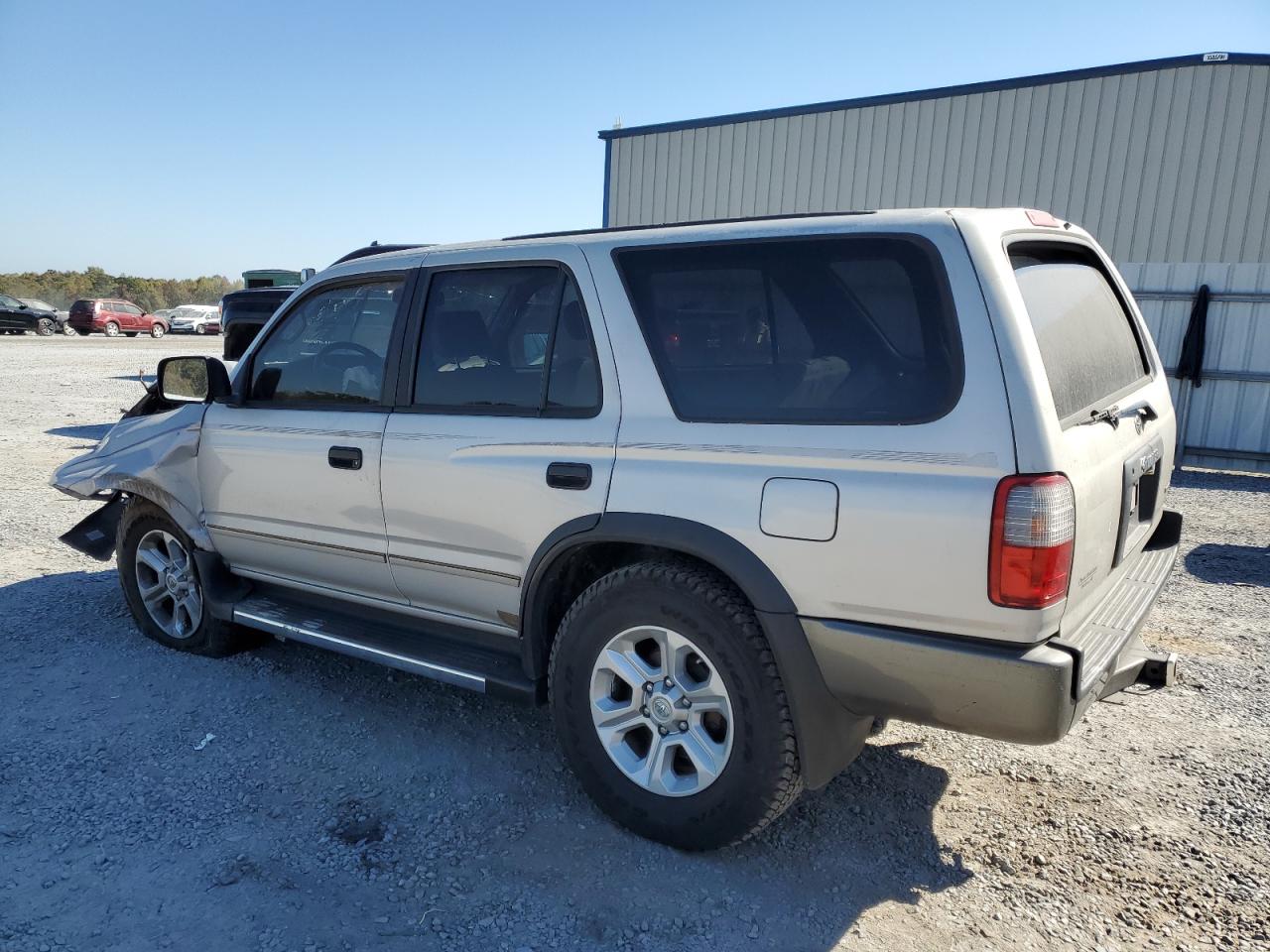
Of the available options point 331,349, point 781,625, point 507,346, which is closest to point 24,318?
point 331,349

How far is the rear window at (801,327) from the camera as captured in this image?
2.44 metres

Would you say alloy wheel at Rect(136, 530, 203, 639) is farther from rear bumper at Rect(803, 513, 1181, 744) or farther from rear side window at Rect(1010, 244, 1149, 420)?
rear side window at Rect(1010, 244, 1149, 420)

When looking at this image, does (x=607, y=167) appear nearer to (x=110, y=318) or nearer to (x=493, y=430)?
(x=493, y=430)

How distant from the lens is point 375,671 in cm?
431

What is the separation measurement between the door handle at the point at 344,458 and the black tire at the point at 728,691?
3.75ft

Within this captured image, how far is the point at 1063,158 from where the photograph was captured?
525 inches

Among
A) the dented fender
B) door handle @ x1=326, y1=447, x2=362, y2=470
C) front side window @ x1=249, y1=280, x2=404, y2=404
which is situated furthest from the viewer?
the dented fender

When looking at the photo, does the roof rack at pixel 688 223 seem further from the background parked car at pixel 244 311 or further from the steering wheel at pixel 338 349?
the background parked car at pixel 244 311

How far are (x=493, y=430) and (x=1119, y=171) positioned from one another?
13054mm

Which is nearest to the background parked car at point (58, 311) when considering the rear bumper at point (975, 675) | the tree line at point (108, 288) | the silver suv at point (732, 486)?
the tree line at point (108, 288)

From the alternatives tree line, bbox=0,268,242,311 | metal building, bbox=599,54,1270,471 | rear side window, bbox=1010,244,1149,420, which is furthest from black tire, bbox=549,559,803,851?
tree line, bbox=0,268,242,311

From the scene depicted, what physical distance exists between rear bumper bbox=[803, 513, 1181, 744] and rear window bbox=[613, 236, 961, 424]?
606 millimetres

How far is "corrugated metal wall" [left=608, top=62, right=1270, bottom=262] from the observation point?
40.7ft

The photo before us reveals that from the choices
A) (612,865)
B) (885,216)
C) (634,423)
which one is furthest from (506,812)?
(885,216)
